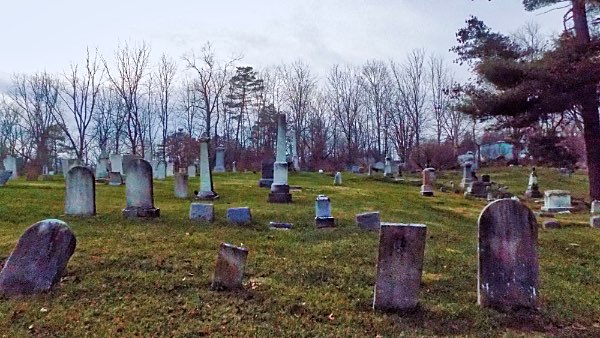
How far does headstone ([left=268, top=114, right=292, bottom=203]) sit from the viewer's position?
1436 centimetres

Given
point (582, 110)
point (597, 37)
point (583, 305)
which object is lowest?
point (583, 305)

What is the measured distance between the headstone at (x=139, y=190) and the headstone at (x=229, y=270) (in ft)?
17.4

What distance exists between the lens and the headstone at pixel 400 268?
4.69 meters

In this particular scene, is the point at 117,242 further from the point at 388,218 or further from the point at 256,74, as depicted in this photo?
the point at 256,74

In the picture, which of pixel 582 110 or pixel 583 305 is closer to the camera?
pixel 583 305

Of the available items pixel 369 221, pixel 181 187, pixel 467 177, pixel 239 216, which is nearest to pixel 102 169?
pixel 181 187

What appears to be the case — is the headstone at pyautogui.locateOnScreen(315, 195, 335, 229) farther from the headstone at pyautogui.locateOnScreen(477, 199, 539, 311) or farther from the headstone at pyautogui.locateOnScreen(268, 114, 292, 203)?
the headstone at pyautogui.locateOnScreen(477, 199, 539, 311)

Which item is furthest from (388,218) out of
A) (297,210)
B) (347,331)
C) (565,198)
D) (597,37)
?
(597,37)

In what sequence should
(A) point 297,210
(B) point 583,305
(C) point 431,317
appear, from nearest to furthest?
(C) point 431,317, (B) point 583,305, (A) point 297,210

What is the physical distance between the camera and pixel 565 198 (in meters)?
16.4

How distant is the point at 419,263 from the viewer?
4.72 meters

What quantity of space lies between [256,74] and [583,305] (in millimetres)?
48577

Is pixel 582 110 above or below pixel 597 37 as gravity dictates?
below

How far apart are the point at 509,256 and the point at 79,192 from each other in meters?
8.41
